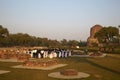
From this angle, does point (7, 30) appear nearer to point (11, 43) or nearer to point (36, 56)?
point (11, 43)

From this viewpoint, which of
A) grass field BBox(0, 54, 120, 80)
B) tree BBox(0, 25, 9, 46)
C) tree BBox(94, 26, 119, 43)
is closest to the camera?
grass field BBox(0, 54, 120, 80)

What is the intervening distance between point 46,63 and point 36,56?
12.1m

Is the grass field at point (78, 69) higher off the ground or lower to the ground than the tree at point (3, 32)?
lower

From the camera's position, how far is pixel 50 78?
1822cm

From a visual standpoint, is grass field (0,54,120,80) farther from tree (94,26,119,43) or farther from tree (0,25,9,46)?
tree (0,25,9,46)

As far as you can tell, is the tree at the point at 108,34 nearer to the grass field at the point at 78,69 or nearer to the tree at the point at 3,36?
the tree at the point at 3,36

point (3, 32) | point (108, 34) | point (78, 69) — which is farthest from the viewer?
point (3, 32)

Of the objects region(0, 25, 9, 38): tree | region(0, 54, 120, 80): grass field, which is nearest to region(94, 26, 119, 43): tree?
region(0, 25, 9, 38): tree

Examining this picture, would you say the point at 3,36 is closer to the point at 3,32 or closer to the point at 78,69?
the point at 3,32

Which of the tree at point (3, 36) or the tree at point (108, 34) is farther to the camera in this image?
the tree at point (3, 36)

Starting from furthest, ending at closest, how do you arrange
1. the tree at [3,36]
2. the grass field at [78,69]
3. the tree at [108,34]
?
the tree at [3,36] → the tree at [108,34] → the grass field at [78,69]

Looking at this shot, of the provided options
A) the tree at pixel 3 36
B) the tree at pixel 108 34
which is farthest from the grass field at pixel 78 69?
the tree at pixel 3 36

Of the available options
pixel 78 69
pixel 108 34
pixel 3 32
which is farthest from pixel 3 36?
pixel 78 69

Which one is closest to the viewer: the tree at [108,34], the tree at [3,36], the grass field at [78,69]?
the grass field at [78,69]
